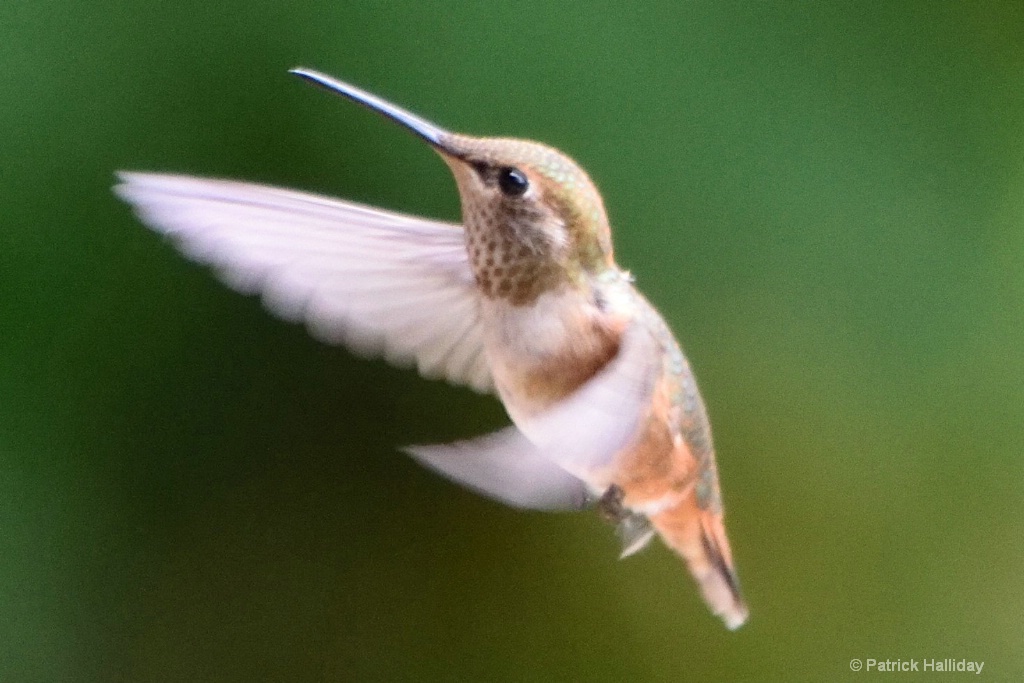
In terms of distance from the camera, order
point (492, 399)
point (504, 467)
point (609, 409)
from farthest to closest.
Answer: point (492, 399)
point (504, 467)
point (609, 409)

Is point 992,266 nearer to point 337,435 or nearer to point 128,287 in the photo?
point 337,435

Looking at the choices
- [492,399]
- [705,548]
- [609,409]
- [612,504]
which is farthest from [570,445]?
[492,399]

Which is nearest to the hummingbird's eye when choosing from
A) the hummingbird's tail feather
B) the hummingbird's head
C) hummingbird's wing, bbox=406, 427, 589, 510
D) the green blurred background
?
the hummingbird's head

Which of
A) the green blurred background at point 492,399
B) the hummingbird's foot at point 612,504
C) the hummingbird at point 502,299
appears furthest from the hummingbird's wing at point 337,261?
the green blurred background at point 492,399

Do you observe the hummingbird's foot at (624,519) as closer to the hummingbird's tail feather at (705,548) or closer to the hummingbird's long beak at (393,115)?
the hummingbird's tail feather at (705,548)

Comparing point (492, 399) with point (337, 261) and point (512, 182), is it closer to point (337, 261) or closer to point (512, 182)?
point (337, 261)

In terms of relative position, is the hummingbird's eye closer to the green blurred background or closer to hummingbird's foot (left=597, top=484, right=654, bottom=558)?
hummingbird's foot (left=597, top=484, right=654, bottom=558)

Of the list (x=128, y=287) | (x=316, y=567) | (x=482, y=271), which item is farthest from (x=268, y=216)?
(x=316, y=567)
